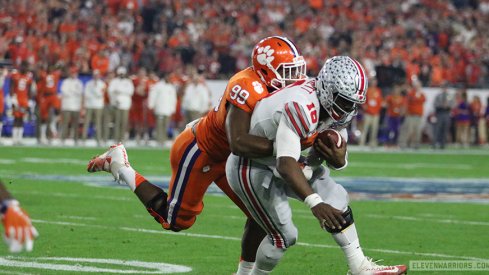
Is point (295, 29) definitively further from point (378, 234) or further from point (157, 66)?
point (378, 234)

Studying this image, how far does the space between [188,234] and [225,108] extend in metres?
2.89

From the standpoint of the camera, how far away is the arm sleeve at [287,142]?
5.65 meters

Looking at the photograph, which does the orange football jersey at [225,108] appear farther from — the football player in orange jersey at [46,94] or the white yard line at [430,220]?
the football player in orange jersey at [46,94]

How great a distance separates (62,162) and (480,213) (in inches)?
341

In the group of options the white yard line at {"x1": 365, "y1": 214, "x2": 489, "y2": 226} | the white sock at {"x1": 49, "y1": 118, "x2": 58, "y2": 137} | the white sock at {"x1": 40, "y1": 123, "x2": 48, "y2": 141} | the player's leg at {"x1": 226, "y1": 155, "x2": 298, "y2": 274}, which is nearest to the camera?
the player's leg at {"x1": 226, "y1": 155, "x2": 298, "y2": 274}

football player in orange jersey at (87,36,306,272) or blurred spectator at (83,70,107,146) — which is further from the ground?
football player in orange jersey at (87,36,306,272)

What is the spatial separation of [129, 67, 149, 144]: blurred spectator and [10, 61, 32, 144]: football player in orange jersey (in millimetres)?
2841

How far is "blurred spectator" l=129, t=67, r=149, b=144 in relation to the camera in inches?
968

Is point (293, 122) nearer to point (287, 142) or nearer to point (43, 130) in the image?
point (287, 142)

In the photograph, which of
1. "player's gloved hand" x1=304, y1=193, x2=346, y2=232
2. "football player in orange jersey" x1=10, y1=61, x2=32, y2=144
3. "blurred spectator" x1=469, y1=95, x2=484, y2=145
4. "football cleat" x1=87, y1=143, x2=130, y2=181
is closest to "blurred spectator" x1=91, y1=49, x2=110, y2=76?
"football player in orange jersey" x1=10, y1=61, x2=32, y2=144

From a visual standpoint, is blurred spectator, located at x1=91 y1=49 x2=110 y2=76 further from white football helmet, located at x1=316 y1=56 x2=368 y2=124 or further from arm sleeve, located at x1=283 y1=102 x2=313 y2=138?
arm sleeve, located at x1=283 y1=102 x2=313 y2=138

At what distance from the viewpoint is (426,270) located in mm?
7320

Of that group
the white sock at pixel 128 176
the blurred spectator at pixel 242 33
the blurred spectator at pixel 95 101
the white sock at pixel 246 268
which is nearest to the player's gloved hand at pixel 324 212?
the white sock at pixel 246 268

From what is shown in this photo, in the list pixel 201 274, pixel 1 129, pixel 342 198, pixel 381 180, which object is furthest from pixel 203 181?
pixel 1 129
